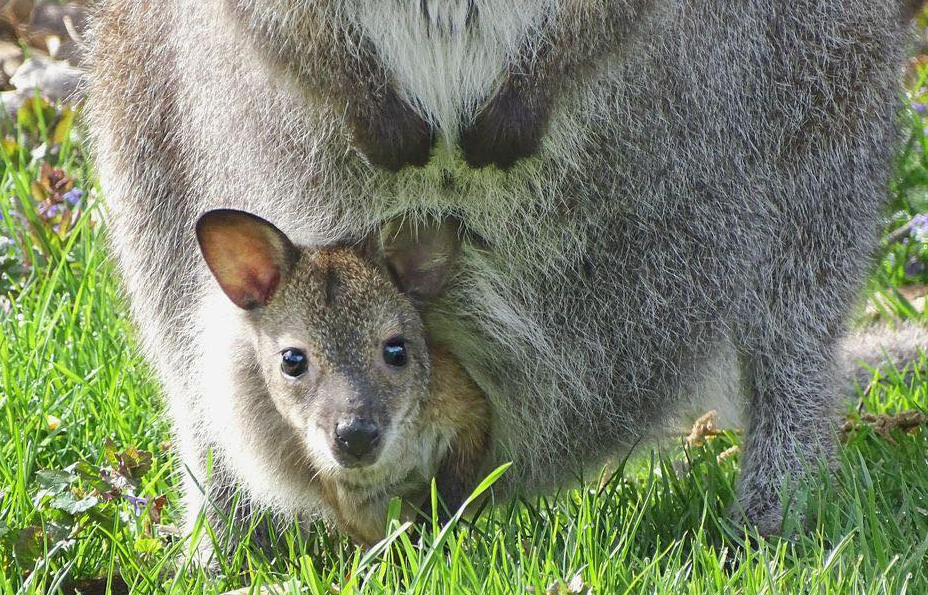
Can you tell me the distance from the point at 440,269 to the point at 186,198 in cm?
77

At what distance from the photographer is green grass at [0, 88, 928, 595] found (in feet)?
10.6

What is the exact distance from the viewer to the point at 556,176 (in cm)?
367

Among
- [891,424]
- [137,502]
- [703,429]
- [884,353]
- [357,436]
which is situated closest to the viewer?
[357,436]

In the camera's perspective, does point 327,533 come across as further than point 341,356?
Yes

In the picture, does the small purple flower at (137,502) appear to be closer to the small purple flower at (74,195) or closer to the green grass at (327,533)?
the green grass at (327,533)

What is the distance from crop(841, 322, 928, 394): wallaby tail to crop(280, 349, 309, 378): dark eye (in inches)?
78.7

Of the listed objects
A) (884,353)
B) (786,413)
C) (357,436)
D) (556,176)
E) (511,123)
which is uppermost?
(511,123)

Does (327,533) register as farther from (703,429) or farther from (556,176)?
(703,429)

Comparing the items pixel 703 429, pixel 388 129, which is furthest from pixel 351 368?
pixel 703 429

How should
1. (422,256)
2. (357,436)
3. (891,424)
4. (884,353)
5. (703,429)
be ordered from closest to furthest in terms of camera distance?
1. (357,436)
2. (422,256)
3. (891,424)
4. (703,429)
5. (884,353)

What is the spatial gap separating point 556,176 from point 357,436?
2.77 ft

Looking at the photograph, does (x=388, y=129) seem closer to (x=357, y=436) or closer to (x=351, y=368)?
(x=351, y=368)

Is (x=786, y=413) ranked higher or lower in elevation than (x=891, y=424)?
higher

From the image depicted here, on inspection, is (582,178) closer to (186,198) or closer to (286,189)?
(286,189)
